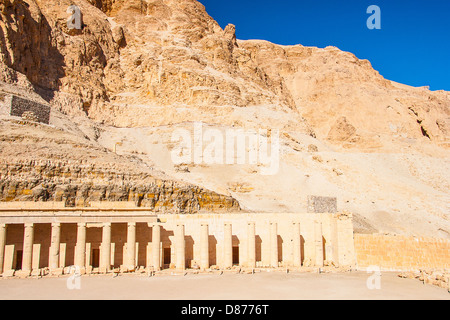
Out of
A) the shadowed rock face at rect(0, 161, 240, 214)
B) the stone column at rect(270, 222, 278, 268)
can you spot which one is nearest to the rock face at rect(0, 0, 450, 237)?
the shadowed rock face at rect(0, 161, 240, 214)

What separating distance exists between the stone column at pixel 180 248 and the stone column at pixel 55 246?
19.8 ft

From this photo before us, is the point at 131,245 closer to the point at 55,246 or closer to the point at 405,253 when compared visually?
the point at 55,246

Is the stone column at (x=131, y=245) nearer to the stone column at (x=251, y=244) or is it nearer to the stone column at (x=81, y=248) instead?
the stone column at (x=81, y=248)

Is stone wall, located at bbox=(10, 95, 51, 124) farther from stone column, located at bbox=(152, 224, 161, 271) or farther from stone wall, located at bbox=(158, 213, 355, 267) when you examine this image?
stone column, located at bbox=(152, 224, 161, 271)

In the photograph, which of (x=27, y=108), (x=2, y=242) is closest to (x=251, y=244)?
(x=2, y=242)

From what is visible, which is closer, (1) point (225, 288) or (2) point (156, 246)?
(1) point (225, 288)

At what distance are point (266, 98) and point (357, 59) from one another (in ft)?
201

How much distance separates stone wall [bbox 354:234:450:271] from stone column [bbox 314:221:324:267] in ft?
7.66

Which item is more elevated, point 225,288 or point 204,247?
point 204,247

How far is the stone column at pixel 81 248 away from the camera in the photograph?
23891 millimetres

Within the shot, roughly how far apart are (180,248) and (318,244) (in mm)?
7670

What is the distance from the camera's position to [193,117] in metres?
70.8

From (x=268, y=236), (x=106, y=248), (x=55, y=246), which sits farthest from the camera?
(x=268, y=236)

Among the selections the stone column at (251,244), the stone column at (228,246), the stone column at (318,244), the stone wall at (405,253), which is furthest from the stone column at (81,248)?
the stone wall at (405,253)
